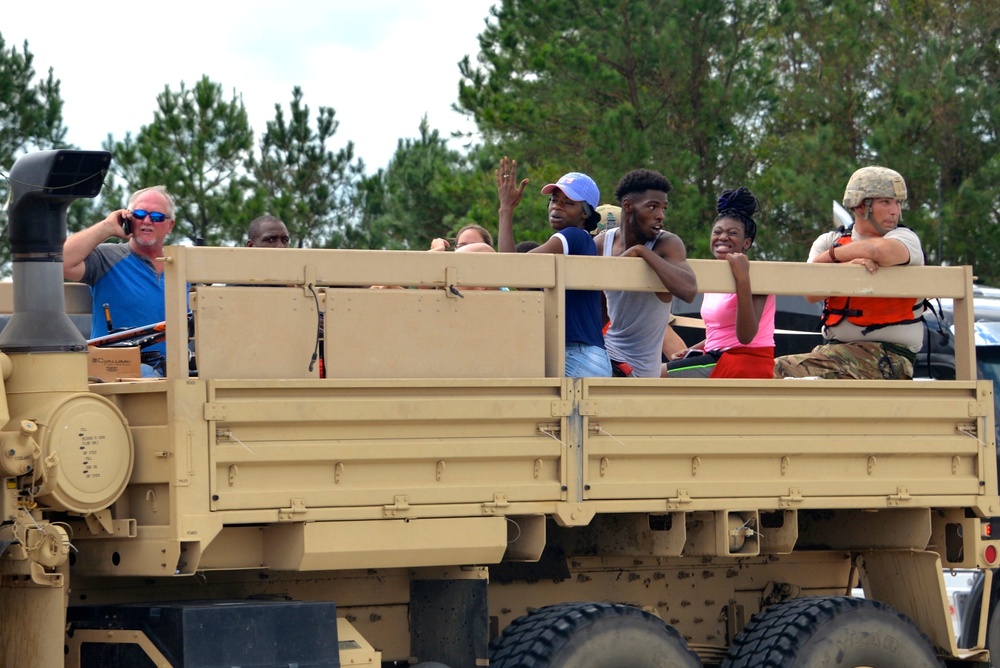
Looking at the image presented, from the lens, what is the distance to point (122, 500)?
5289mm

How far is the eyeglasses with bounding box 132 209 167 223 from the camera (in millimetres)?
6352

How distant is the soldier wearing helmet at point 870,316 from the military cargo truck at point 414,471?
297 mm

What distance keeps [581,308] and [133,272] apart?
1.88 metres

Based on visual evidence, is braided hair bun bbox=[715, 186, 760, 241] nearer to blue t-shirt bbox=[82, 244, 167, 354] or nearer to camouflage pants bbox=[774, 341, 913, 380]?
camouflage pants bbox=[774, 341, 913, 380]

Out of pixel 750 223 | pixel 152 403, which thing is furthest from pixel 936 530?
pixel 152 403

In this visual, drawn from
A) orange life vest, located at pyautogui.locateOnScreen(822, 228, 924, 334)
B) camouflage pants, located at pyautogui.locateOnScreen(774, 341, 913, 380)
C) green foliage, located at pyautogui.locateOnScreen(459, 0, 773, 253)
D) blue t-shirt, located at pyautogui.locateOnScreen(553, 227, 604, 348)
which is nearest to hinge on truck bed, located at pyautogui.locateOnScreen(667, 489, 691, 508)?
blue t-shirt, located at pyautogui.locateOnScreen(553, 227, 604, 348)

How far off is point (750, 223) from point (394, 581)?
2.58m

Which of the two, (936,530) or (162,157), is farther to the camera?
(162,157)

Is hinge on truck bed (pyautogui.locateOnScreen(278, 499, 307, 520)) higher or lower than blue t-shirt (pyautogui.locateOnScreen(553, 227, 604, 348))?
lower

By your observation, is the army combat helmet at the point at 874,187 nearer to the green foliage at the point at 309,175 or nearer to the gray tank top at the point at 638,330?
the gray tank top at the point at 638,330

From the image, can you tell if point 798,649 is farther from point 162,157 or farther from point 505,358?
point 162,157

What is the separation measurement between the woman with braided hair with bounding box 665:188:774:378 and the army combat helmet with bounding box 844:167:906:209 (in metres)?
0.46

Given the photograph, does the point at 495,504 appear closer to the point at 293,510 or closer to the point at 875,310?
the point at 293,510

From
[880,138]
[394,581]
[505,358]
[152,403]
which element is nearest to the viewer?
[152,403]
